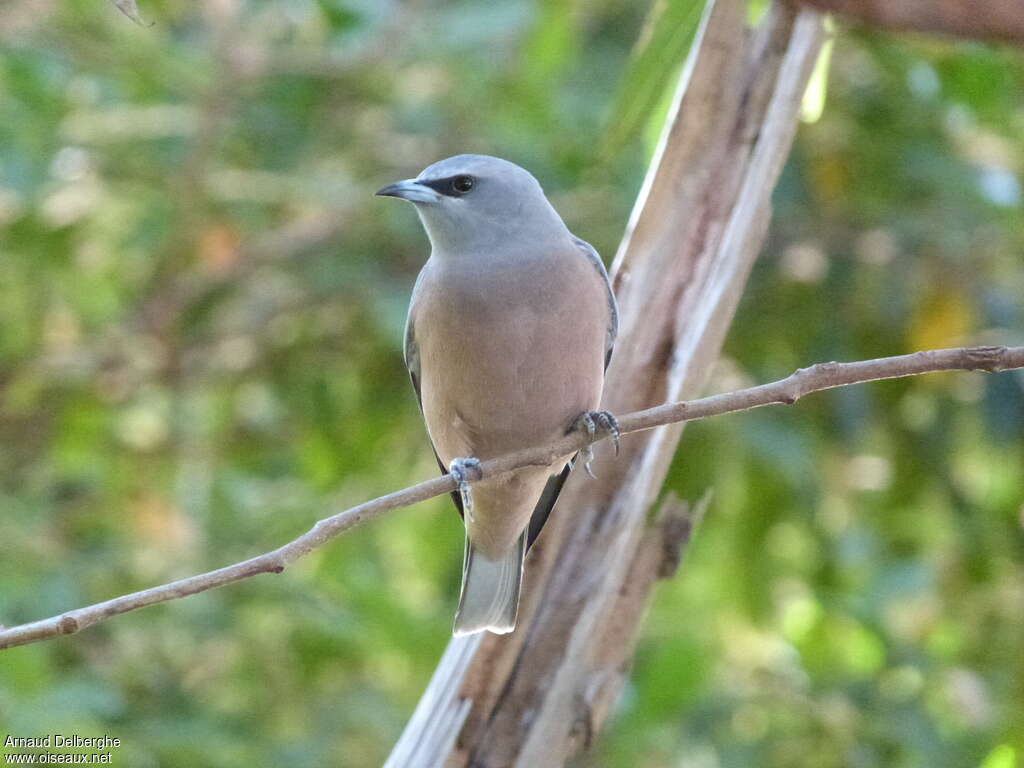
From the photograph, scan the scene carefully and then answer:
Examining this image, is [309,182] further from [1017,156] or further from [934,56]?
[1017,156]

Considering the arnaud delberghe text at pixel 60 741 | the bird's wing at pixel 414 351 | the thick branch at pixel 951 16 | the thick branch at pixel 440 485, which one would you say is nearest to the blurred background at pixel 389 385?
the arnaud delberghe text at pixel 60 741

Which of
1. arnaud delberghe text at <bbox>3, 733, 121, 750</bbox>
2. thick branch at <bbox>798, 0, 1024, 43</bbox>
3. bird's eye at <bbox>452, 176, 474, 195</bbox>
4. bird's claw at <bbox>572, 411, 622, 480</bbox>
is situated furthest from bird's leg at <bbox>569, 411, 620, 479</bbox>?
arnaud delberghe text at <bbox>3, 733, 121, 750</bbox>

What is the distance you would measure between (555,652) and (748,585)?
7.25 feet

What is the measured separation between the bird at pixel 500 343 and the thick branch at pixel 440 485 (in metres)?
0.63

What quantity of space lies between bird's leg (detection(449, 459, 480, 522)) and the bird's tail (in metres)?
0.15

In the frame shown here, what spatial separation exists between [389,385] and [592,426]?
106 inches

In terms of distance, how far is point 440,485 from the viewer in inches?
90.1

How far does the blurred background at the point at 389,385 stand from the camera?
4480 millimetres

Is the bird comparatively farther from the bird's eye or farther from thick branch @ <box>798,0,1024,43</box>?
thick branch @ <box>798,0,1024,43</box>

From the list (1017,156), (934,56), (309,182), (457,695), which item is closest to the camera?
(457,695)

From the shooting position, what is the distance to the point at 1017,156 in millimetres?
5551

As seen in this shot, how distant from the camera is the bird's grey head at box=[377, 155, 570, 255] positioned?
316 cm

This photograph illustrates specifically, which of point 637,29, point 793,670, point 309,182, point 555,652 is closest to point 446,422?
point 555,652

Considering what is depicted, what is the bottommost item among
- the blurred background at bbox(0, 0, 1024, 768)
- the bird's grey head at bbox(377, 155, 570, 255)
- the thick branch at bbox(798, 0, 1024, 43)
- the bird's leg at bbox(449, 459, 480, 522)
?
the blurred background at bbox(0, 0, 1024, 768)
